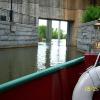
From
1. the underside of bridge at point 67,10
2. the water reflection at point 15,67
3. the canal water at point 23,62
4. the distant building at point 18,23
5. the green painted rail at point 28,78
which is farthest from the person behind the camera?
the underside of bridge at point 67,10

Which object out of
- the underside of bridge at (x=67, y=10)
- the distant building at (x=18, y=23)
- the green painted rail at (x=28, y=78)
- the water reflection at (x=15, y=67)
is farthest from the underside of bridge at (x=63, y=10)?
the green painted rail at (x=28, y=78)

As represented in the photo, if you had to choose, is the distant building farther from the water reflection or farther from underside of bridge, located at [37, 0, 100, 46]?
the water reflection

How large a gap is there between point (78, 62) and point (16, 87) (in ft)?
4.76

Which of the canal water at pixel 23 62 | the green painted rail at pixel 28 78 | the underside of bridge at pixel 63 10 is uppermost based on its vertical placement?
the underside of bridge at pixel 63 10

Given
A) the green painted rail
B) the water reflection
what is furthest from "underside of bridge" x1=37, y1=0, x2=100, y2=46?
the green painted rail

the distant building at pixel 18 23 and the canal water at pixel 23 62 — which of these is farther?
the distant building at pixel 18 23

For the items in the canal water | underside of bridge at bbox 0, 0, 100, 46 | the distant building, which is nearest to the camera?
the canal water

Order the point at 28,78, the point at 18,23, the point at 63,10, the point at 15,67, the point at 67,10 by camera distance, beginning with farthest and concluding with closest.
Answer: the point at 67,10, the point at 63,10, the point at 18,23, the point at 15,67, the point at 28,78

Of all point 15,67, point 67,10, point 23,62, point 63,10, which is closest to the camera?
point 15,67

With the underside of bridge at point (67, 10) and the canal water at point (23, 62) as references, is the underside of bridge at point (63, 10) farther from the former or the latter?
the canal water at point (23, 62)

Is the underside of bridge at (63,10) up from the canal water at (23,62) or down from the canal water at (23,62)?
up

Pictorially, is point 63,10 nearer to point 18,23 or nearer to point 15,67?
point 18,23

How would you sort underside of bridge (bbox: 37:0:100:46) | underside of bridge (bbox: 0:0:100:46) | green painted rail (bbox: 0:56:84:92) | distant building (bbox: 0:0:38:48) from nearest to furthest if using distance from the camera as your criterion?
green painted rail (bbox: 0:56:84:92) < distant building (bbox: 0:0:38:48) < underside of bridge (bbox: 0:0:100:46) < underside of bridge (bbox: 37:0:100:46)

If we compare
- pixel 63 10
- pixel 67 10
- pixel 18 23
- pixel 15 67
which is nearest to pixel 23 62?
pixel 15 67
